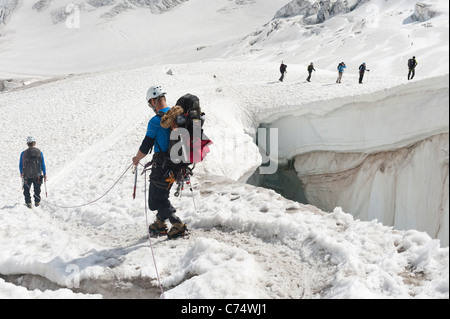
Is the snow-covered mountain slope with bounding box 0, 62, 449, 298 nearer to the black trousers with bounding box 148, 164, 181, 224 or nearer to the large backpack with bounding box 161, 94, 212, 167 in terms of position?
the black trousers with bounding box 148, 164, 181, 224

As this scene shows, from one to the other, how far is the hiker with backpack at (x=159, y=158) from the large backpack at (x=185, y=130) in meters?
0.17

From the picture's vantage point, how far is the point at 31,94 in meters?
25.1

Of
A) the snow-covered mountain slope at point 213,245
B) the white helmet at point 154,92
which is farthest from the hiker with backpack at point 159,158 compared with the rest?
the snow-covered mountain slope at point 213,245

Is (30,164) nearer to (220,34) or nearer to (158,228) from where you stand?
(158,228)

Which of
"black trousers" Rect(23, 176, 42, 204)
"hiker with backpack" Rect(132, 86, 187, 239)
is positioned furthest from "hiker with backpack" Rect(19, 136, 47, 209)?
"hiker with backpack" Rect(132, 86, 187, 239)

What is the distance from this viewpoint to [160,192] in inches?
229

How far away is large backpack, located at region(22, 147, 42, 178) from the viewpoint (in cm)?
933

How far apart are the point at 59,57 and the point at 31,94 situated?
68.5 metres

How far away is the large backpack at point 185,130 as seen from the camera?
5.27 meters

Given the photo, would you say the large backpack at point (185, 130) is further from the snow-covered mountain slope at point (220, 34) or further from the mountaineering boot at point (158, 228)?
the snow-covered mountain slope at point (220, 34)

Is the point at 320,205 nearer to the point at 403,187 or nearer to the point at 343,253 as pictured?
the point at 403,187

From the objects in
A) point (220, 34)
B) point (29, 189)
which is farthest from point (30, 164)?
point (220, 34)

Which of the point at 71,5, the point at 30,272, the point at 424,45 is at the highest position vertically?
the point at 71,5

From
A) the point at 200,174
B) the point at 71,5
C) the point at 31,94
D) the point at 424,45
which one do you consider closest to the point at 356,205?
the point at 200,174
